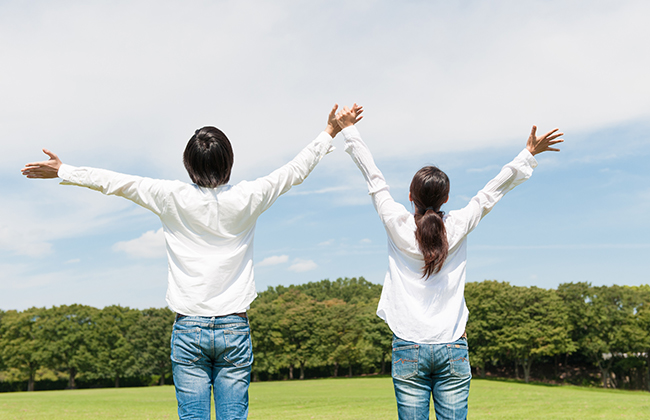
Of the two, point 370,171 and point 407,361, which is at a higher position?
point 370,171

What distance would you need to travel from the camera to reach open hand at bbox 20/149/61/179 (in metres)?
3.79

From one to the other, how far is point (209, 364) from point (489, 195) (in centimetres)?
243

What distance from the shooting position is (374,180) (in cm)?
380

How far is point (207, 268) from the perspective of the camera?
11.1 ft

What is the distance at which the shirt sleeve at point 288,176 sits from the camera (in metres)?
3.49

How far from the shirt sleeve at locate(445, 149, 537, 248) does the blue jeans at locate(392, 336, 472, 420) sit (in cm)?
74

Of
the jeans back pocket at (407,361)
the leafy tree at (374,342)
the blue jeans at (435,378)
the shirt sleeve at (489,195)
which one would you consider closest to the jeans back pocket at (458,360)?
the blue jeans at (435,378)

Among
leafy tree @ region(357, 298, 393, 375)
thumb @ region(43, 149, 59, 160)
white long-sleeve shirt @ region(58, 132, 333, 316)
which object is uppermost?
thumb @ region(43, 149, 59, 160)

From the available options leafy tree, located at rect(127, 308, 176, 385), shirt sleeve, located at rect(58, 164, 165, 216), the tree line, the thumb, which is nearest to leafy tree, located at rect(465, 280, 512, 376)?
the tree line

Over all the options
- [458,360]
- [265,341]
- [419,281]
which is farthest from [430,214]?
[265,341]

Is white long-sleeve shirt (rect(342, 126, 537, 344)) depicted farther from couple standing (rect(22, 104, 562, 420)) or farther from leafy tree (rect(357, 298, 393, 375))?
leafy tree (rect(357, 298, 393, 375))

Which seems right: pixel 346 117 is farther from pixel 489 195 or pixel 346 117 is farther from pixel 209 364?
pixel 209 364

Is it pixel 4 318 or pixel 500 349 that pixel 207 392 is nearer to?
pixel 500 349

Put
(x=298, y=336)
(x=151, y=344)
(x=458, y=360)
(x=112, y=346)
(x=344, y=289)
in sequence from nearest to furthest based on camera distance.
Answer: (x=458, y=360)
(x=151, y=344)
(x=112, y=346)
(x=298, y=336)
(x=344, y=289)
